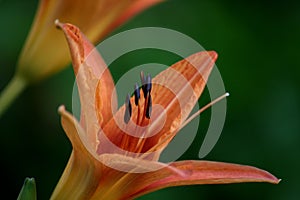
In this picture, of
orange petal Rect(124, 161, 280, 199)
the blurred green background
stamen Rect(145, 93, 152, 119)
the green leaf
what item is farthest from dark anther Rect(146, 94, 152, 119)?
the blurred green background

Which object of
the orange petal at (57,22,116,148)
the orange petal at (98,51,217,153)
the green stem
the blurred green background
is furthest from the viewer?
the blurred green background

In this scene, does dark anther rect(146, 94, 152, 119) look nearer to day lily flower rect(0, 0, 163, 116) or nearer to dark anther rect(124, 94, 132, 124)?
dark anther rect(124, 94, 132, 124)

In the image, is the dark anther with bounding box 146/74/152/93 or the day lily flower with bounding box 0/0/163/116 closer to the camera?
the dark anther with bounding box 146/74/152/93

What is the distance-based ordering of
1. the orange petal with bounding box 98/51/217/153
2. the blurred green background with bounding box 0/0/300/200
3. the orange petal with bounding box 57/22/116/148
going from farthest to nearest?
1. the blurred green background with bounding box 0/0/300/200
2. the orange petal with bounding box 98/51/217/153
3. the orange petal with bounding box 57/22/116/148

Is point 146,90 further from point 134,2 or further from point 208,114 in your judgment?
point 208,114

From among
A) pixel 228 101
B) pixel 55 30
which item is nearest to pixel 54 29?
pixel 55 30

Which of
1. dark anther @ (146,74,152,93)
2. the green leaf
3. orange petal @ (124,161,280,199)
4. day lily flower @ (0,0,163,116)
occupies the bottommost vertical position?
the green leaf

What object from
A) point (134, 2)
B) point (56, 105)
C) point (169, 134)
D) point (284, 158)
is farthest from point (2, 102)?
point (284, 158)

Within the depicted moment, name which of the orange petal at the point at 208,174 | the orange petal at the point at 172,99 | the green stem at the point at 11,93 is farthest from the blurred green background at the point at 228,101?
the orange petal at the point at 208,174
